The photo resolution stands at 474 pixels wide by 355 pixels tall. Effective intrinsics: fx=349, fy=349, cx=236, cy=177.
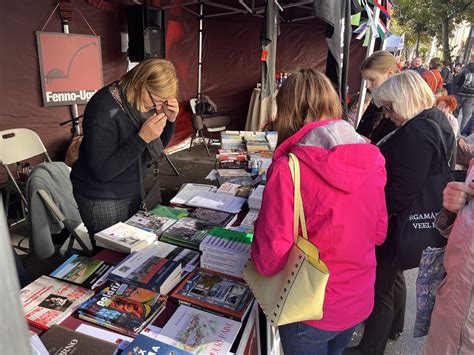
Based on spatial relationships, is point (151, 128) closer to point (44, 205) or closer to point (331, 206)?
point (331, 206)

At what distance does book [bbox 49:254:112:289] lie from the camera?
127cm

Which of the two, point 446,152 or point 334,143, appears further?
point 446,152

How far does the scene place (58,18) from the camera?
3566 mm

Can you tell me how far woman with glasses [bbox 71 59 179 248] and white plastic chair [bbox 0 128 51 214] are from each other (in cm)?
159

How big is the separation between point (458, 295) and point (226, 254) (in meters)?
0.77

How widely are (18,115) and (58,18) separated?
1.08 metres

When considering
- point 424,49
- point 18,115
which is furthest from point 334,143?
point 424,49

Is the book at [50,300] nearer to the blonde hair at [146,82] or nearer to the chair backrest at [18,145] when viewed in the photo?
the blonde hair at [146,82]

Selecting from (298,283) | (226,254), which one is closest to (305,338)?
(298,283)

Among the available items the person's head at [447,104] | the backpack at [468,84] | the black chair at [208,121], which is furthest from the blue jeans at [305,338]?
the backpack at [468,84]

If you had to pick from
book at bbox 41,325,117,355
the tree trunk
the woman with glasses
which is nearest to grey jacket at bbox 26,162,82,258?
the woman with glasses

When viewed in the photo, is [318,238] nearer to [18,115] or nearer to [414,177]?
[414,177]

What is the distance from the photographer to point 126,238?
4.99 feet

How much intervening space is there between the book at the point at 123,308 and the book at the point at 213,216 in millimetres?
628
